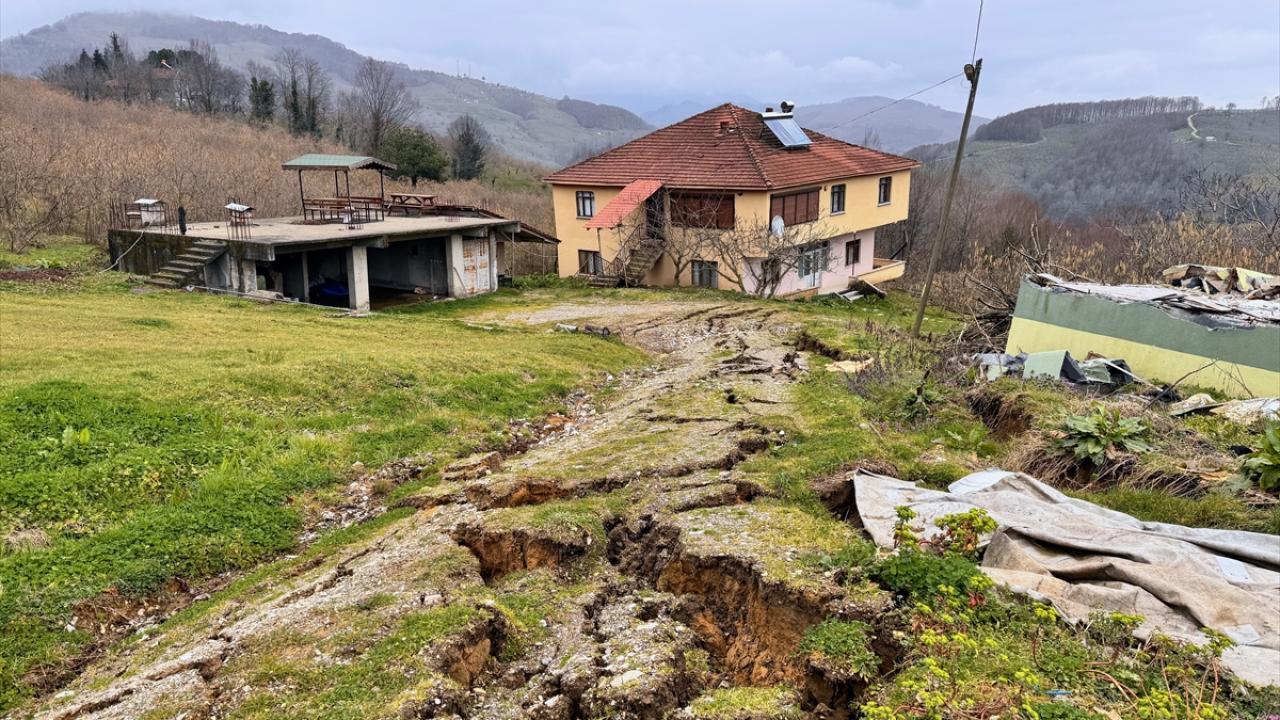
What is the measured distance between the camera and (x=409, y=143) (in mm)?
48281

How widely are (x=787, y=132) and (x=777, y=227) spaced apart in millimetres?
5885

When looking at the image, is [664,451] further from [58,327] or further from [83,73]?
[83,73]

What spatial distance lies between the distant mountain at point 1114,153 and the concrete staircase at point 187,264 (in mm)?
55987

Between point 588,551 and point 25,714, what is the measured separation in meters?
4.17

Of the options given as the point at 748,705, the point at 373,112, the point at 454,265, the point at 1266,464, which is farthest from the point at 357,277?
the point at 373,112

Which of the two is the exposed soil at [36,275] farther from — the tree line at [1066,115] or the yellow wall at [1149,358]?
the tree line at [1066,115]

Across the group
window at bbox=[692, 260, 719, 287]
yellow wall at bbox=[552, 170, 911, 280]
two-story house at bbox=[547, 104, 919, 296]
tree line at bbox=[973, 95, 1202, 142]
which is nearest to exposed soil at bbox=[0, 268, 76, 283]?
two-story house at bbox=[547, 104, 919, 296]

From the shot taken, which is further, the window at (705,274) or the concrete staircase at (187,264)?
the window at (705,274)

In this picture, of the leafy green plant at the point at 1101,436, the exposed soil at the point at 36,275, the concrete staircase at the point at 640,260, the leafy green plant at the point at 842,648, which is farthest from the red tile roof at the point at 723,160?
the leafy green plant at the point at 842,648

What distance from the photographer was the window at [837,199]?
3247 centimetres

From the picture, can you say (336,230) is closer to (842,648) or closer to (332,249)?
(332,249)

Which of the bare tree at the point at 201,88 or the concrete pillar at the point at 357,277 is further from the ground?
the bare tree at the point at 201,88

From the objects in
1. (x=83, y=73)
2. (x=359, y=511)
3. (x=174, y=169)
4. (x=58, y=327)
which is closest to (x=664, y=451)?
(x=359, y=511)

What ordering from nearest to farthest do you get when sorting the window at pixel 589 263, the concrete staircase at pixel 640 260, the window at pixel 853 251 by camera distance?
the concrete staircase at pixel 640 260, the window at pixel 589 263, the window at pixel 853 251
